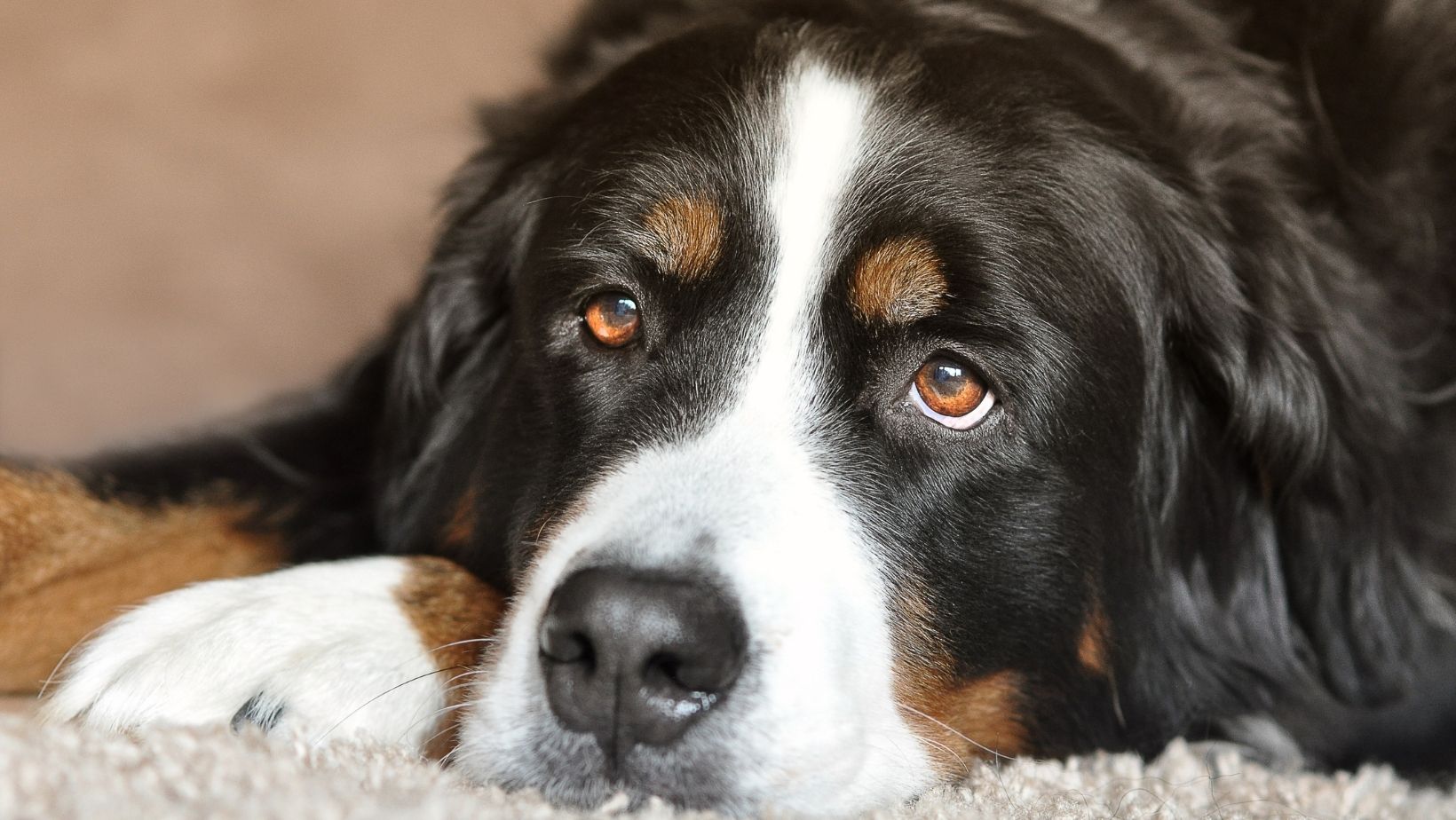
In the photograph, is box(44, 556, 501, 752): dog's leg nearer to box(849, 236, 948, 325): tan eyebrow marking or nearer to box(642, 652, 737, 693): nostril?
box(642, 652, 737, 693): nostril

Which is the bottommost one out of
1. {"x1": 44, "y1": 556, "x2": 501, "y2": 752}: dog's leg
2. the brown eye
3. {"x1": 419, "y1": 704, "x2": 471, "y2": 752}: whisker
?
{"x1": 419, "y1": 704, "x2": 471, "y2": 752}: whisker

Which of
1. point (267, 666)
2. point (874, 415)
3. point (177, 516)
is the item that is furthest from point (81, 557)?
point (874, 415)

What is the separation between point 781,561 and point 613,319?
1.68 feet

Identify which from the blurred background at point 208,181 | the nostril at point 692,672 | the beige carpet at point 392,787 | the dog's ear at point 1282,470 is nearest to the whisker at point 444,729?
the beige carpet at point 392,787

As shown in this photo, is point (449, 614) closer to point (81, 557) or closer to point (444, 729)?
point (444, 729)

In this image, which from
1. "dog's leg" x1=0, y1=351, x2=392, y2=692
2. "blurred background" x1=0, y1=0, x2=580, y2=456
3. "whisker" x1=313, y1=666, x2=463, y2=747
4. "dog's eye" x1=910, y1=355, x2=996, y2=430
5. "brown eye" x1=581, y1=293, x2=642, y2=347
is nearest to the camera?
"whisker" x1=313, y1=666, x2=463, y2=747

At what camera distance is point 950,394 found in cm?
193

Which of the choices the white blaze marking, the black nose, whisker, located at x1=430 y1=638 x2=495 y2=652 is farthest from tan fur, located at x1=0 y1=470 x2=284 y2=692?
Answer: the white blaze marking

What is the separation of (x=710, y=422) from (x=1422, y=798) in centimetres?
109

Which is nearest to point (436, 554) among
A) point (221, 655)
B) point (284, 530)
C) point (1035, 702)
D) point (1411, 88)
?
point (284, 530)

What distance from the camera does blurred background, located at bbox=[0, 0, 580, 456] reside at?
11.9 ft

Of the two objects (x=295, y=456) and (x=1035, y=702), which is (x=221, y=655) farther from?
(x=1035, y=702)

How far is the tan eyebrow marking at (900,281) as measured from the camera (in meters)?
1.90

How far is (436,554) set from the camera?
238 cm
